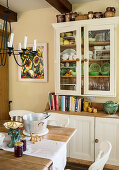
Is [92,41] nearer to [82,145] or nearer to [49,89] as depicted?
[49,89]

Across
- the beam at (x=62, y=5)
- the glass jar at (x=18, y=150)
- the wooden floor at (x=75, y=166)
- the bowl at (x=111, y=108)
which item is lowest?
the wooden floor at (x=75, y=166)

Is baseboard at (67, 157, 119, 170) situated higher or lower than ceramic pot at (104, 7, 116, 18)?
lower

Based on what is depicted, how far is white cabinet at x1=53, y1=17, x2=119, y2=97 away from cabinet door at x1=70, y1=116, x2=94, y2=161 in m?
0.42

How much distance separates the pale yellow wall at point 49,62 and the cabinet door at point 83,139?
88 centimetres

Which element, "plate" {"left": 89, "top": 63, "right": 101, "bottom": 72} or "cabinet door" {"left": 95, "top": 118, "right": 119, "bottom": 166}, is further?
"plate" {"left": 89, "top": 63, "right": 101, "bottom": 72}

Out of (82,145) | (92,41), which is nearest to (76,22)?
(92,41)

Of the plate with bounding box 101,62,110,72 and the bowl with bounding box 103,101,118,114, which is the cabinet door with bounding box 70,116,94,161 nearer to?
the bowl with bounding box 103,101,118,114

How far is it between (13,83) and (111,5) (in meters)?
2.31

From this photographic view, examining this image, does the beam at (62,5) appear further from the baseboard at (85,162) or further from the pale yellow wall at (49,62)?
the baseboard at (85,162)

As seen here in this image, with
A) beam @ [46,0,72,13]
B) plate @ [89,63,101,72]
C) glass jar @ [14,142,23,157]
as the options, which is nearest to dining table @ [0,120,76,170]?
glass jar @ [14,142,23,157]

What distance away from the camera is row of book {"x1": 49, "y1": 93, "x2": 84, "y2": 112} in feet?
9.29

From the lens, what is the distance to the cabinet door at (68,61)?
9.11 ft

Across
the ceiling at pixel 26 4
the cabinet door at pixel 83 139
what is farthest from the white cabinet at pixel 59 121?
the ceiling at pixel 26 4

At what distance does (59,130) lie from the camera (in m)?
2.05
